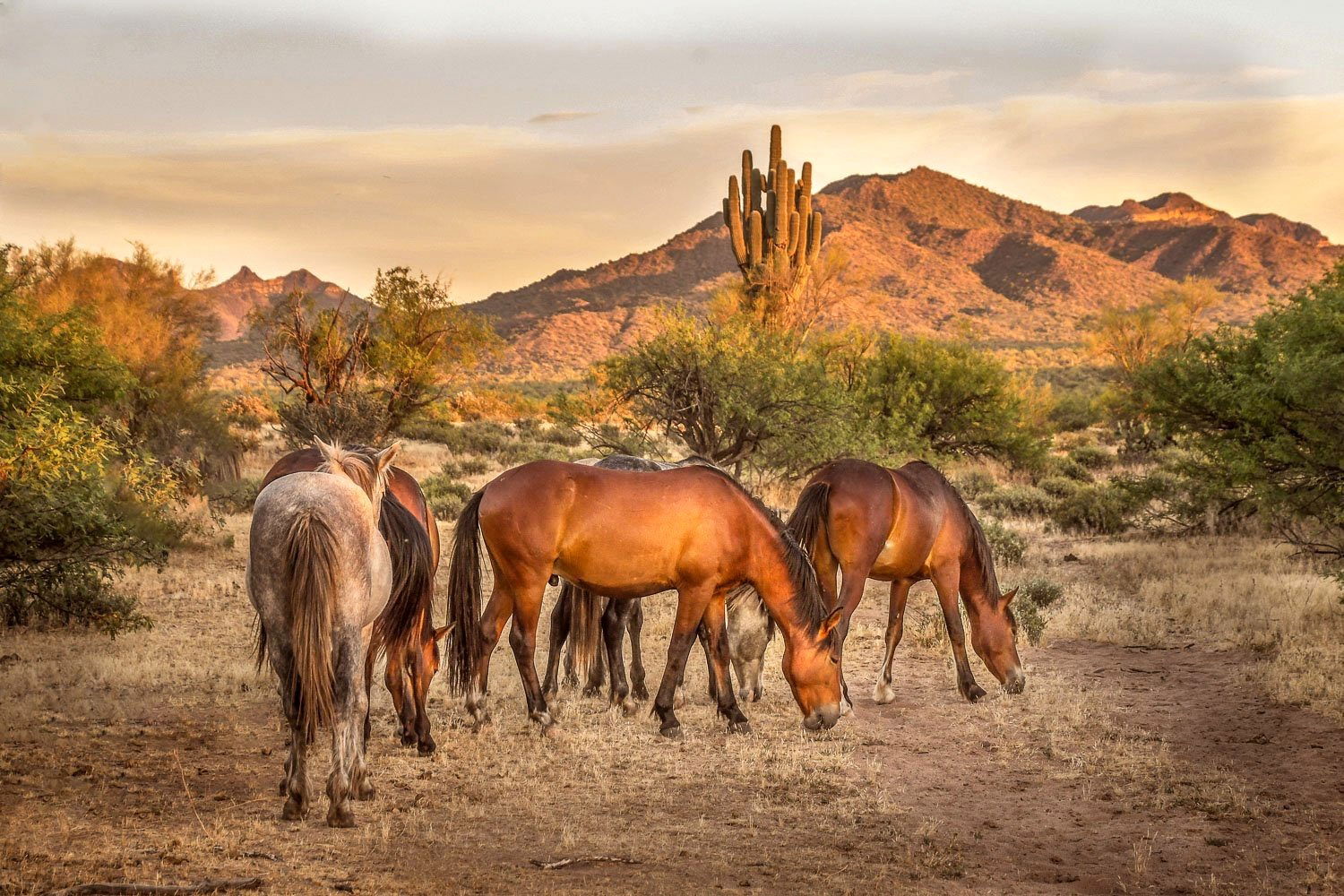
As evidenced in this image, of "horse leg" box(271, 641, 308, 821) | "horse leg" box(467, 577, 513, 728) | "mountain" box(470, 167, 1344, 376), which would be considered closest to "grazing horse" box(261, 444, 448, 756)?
"horse leg" box(467, 577, 513, 728)

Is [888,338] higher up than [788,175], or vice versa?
[788,175]

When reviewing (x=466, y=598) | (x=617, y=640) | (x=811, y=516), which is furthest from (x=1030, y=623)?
(x=466, y=598)

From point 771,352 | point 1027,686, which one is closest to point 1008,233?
point 771,352

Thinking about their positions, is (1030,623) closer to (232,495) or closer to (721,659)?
(721,659)

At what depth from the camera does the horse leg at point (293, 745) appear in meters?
5.75

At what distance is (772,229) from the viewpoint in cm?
2964

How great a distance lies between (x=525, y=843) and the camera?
568 cm

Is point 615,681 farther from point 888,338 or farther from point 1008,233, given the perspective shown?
point 1008,233

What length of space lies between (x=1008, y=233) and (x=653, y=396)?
444 feet

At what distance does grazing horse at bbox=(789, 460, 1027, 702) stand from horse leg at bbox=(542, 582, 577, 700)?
83.7 inches

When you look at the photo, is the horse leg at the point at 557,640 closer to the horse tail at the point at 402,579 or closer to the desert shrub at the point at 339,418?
the horse tail at the point at 402,579

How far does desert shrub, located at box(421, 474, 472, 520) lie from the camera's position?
771 inches

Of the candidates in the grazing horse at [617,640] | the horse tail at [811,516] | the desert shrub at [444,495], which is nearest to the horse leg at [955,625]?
the horse tail at [811,516]

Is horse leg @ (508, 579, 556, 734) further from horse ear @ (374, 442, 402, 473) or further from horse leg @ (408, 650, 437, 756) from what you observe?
horse ear @ (374, 442, 402, 473)
